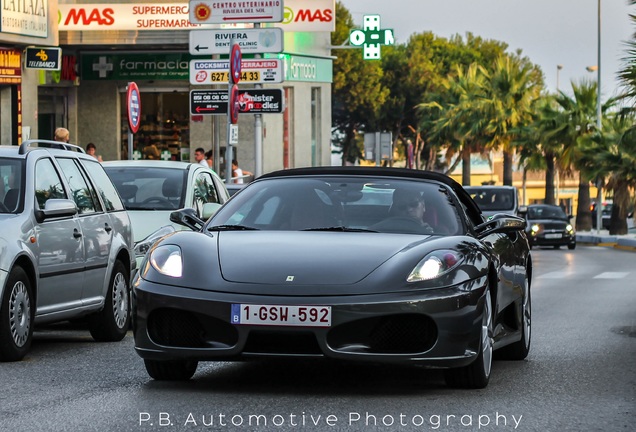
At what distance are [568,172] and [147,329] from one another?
182ft

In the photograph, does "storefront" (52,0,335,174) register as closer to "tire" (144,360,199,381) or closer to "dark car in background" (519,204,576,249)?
"dark car in background" (519,204,576,249)

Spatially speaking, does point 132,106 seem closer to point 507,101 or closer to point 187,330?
point 187,330

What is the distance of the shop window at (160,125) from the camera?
129 ft

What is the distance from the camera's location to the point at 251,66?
2591cm

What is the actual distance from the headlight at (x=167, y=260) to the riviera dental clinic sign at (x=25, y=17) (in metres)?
20.8

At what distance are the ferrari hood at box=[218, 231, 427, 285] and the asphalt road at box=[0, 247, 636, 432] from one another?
0.63 metres

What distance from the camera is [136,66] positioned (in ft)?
122

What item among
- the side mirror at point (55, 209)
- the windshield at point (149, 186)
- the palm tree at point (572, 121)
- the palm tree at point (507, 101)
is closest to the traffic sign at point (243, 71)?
the windshield at point (149, 186)

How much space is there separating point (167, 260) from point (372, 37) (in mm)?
44390

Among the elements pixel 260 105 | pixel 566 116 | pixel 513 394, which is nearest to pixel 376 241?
pixel 513 394

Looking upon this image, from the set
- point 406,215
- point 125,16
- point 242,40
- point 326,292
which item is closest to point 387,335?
point 326,292

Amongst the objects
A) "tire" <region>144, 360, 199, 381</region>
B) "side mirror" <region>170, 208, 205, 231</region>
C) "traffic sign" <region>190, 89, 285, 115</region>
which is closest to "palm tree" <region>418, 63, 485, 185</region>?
"traffic sign" <region>190, 89, 285, 115</region>

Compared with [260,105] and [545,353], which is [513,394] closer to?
[545,353]

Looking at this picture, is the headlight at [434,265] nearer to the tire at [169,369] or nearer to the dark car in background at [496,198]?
the tire at [169,369]
